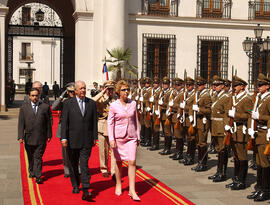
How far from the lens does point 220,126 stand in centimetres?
883

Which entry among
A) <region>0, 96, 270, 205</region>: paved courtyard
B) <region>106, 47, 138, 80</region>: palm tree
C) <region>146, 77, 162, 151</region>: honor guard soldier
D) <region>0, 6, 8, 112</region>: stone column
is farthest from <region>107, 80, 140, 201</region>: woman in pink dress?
<region>0, 6, 8, 112</region>: stone column

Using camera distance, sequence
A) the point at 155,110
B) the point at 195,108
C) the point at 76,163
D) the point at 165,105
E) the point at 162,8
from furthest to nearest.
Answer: the point at 162,8
the point at 155,110
the point at 165,105
the point at 195,108
the point at 76,163

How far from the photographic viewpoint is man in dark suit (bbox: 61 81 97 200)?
23.8 ft

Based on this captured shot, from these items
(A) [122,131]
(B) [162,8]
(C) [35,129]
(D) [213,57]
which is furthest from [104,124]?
(D) [213,57]

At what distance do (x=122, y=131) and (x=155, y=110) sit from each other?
5.12 m

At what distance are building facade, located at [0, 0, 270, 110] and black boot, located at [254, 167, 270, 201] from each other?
13429 mm

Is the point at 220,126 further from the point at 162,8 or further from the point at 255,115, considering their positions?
the point at 162,8

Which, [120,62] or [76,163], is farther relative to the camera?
[120,62]

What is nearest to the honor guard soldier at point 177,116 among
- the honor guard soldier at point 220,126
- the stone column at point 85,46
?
the honor guard soldier at point 220,126

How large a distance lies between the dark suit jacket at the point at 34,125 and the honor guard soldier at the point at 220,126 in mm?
3251

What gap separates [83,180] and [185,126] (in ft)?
13.3

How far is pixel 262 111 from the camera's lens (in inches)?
284

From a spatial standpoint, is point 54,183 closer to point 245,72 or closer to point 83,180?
point 83,180

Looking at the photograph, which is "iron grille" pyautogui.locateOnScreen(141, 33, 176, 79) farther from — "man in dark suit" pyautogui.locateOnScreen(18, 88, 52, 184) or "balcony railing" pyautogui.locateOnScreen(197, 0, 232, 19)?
"man in dark suit" pyautogui.locateOnScreen(18, 88, 52, 184)
